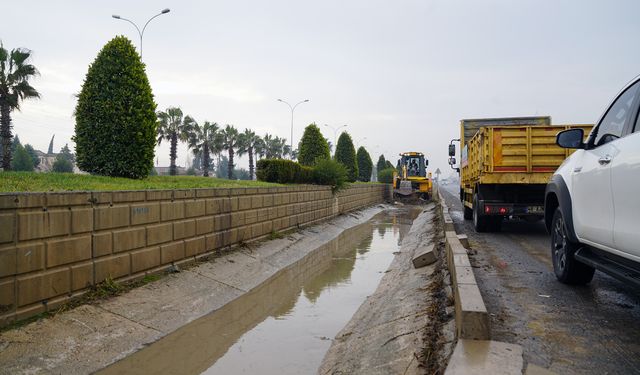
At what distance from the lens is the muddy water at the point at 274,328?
18.6 ft

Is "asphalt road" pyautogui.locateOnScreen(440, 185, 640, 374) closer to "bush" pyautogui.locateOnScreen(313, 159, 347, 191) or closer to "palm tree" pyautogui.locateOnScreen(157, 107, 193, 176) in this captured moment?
"bush" pyautogui.locateOnScreen(313, 159, 347, 191)

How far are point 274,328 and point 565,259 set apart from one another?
4247 mm

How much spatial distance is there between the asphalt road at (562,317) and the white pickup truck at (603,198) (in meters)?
0.38

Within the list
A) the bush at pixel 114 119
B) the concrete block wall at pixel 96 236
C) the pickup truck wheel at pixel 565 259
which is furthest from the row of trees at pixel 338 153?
the pickup truck wheel at pixel 565 259

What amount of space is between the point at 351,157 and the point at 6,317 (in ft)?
123

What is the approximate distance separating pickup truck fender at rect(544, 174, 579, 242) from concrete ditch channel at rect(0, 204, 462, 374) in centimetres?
150

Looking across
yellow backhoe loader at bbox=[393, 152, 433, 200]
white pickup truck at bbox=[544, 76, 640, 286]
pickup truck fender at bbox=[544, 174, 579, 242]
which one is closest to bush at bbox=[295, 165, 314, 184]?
pickup truck fender at bbox=[544, 174, 579, 242]

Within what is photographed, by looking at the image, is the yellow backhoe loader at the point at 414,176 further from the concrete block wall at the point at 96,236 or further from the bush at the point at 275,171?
the concrete block wall at the point at 96,236

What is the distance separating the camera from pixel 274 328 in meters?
7.26

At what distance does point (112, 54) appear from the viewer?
1212cm

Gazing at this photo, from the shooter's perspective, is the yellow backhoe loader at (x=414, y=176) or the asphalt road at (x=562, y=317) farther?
the yellow backhoe loader at (x=414, y=176)

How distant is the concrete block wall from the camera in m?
5.24

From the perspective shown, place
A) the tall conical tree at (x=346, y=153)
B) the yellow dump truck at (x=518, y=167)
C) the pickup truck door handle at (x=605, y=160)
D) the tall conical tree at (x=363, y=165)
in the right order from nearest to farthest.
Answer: the pickup truck door handle at (x=605, y=160), the yellow dump truck at (x=518, y=167), the tall conical tree at (x=346, y=153), the tall conical tree at (x=363, y=165)

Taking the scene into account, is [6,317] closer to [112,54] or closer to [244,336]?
[244,336]
